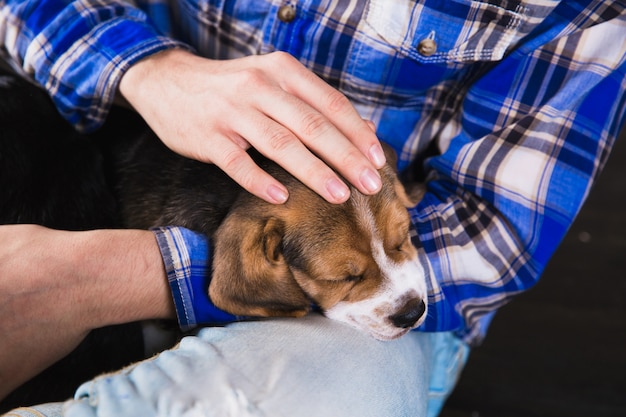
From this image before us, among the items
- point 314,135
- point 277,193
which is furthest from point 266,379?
point 314,135

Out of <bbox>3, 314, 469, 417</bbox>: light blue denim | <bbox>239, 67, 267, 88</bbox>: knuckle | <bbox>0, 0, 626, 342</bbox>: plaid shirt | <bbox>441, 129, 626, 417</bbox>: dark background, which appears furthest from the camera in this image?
<bbox>441, 129, 626, 417</bbox>: dark background

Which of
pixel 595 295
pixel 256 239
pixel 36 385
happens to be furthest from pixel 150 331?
pixel 595 295

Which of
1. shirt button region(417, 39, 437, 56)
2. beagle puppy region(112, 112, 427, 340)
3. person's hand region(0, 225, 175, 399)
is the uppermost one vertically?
shirt button region(417, 39, 437, 56)

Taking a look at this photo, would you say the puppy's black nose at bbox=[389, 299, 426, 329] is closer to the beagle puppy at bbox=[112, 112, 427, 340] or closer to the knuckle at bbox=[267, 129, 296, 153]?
the beagle puppy at bbox=[112, 112, 427, 340]

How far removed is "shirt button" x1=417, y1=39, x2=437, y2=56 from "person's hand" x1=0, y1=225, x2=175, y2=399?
28.6 inches

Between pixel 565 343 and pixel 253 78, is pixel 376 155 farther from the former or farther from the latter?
pixel 565 343

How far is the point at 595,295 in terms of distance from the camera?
8.13 ft

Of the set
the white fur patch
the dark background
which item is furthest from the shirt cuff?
the dark background

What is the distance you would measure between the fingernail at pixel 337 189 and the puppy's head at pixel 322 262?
0.07 m

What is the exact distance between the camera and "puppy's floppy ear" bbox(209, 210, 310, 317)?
1.32 m

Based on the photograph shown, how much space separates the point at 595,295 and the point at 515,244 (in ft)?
3.91

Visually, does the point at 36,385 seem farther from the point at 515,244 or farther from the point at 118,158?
the point at 515,244

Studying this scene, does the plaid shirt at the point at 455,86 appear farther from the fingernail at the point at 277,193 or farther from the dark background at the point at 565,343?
the dark background at the point at 565,343

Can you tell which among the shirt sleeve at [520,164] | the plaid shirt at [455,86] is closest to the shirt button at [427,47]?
the plaid shirt at [455,86]
